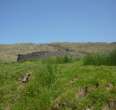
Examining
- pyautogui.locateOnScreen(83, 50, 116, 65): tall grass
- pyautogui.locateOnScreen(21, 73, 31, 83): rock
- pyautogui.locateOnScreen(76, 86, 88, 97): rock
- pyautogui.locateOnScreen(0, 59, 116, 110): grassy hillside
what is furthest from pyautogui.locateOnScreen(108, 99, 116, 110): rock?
pyautogui.locateOnScreen(21, 73, 31, 83): rock

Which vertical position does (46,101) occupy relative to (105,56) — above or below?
below

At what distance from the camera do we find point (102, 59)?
13203mm

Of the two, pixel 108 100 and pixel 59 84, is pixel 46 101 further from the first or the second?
pixel 108 100

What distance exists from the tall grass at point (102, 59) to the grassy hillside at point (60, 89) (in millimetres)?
1034

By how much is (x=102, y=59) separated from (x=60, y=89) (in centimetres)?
310

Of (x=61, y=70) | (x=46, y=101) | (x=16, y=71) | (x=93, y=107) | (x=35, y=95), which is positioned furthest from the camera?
(x=16, y=71)

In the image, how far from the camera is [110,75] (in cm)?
1083

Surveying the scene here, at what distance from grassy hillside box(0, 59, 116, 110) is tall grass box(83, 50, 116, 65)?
1.03 metres

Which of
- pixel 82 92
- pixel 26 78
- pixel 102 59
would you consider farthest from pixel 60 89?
pixel 102 59

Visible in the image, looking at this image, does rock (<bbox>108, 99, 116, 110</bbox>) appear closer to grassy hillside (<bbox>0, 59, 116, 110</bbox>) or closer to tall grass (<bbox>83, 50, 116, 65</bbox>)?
grassy hillside (<bbox>0, 59, 116, 110</bbox>)

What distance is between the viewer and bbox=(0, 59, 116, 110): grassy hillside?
9844 millimetres

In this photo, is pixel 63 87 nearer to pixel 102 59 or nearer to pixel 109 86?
pixel 109 86

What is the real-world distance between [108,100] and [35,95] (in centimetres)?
305

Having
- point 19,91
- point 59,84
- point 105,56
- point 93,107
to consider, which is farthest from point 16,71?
point 93,107
